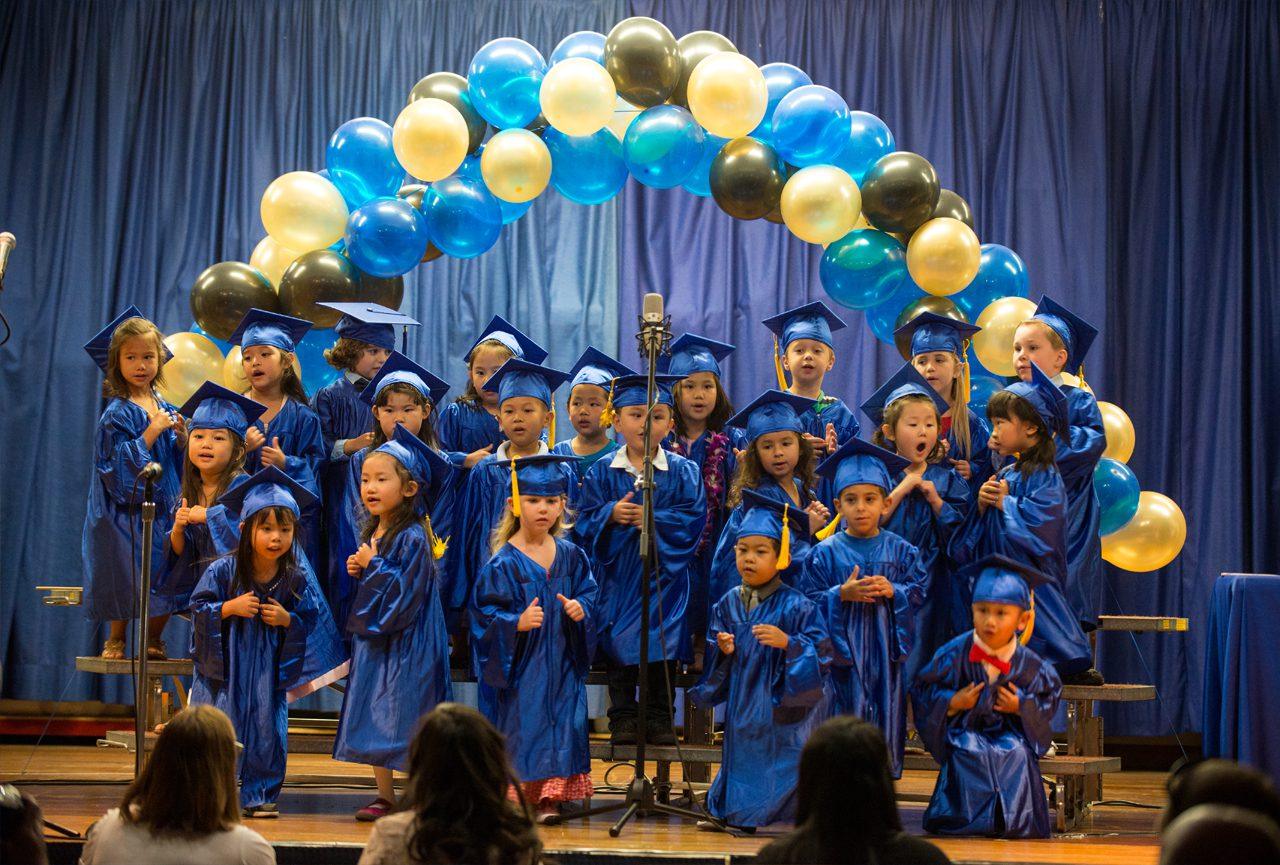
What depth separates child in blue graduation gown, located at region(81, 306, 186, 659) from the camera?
591cm

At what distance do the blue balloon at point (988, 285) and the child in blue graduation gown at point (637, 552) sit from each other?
5.21 ft

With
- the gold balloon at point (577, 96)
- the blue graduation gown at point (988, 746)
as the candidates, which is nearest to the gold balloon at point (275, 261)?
the gold balloon at point (577, 96)

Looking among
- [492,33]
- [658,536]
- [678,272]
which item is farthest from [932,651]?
[492,33]

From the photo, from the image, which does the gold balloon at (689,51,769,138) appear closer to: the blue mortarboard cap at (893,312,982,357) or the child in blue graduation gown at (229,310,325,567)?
the blue mortarboard cap at (893,312,982,357)

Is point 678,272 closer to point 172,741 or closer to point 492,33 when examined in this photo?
point 492,33

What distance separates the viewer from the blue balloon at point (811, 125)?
19.4 ft

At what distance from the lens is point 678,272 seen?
26.5 ft

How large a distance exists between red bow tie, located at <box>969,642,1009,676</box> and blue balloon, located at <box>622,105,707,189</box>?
7.79ft

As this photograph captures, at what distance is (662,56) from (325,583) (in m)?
2.68

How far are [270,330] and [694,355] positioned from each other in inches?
69.3

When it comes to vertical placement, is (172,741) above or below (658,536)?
below

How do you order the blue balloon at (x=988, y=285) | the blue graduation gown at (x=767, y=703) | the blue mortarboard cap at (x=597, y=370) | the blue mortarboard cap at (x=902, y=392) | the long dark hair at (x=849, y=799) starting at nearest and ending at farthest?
1. the long dark hair at (x=849, y=799)
2. the blue graduation gown at (x=767, y=703)
3. the blue mortarboard cap at (x=902, y=392)
4. the blue mortarboard cap at (x=597, y=370)
5. the blue balloon at (x=988, y=285)

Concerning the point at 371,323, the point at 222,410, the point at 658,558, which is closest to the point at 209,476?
the point at 222,410

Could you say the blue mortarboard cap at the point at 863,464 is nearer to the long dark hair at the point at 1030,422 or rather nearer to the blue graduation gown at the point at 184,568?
the long dark hair at the point at 1030,422
